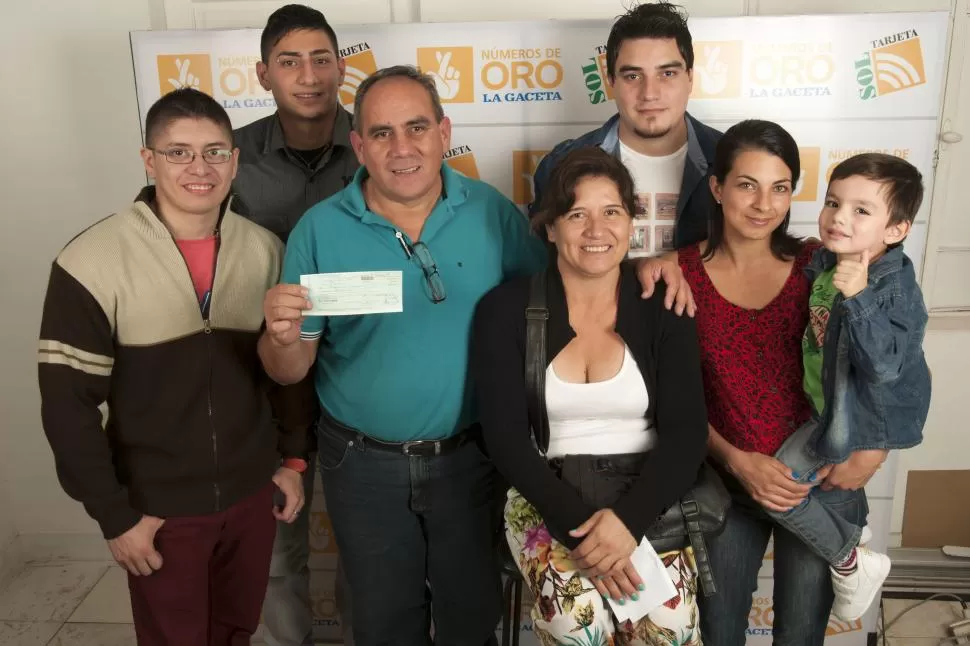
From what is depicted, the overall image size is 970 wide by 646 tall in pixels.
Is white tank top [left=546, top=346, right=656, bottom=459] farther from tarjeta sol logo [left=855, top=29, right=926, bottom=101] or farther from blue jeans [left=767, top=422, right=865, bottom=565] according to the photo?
tarjeta sol logo [left=855, top=29, right=926, bottom=101]

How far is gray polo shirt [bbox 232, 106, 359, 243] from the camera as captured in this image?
2.58m

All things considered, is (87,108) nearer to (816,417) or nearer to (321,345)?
(321,345)

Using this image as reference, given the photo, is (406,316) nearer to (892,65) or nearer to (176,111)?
(176,111)

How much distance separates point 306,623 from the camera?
2.82 metres

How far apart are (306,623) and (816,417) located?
2.08 metres

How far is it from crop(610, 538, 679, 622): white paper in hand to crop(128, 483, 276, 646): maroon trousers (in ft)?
3.57

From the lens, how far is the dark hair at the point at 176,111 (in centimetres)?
187

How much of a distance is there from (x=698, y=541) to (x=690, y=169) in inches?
47.4

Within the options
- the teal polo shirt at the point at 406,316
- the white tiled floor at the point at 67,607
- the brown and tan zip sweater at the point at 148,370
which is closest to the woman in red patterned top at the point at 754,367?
the teal polo shirt at the point at 406,316

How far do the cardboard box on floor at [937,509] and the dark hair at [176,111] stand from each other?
347cm

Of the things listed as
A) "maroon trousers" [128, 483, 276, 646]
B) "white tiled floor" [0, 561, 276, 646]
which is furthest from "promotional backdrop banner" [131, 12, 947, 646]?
"white tiled floor" [0, 561, 276, 646]

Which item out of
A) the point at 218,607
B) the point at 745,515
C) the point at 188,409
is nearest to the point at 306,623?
the point at 218,607

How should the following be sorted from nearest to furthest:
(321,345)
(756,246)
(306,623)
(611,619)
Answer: (611,619)
(756,246)
(321,345)
(306,623)

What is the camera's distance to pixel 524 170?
2912mm
